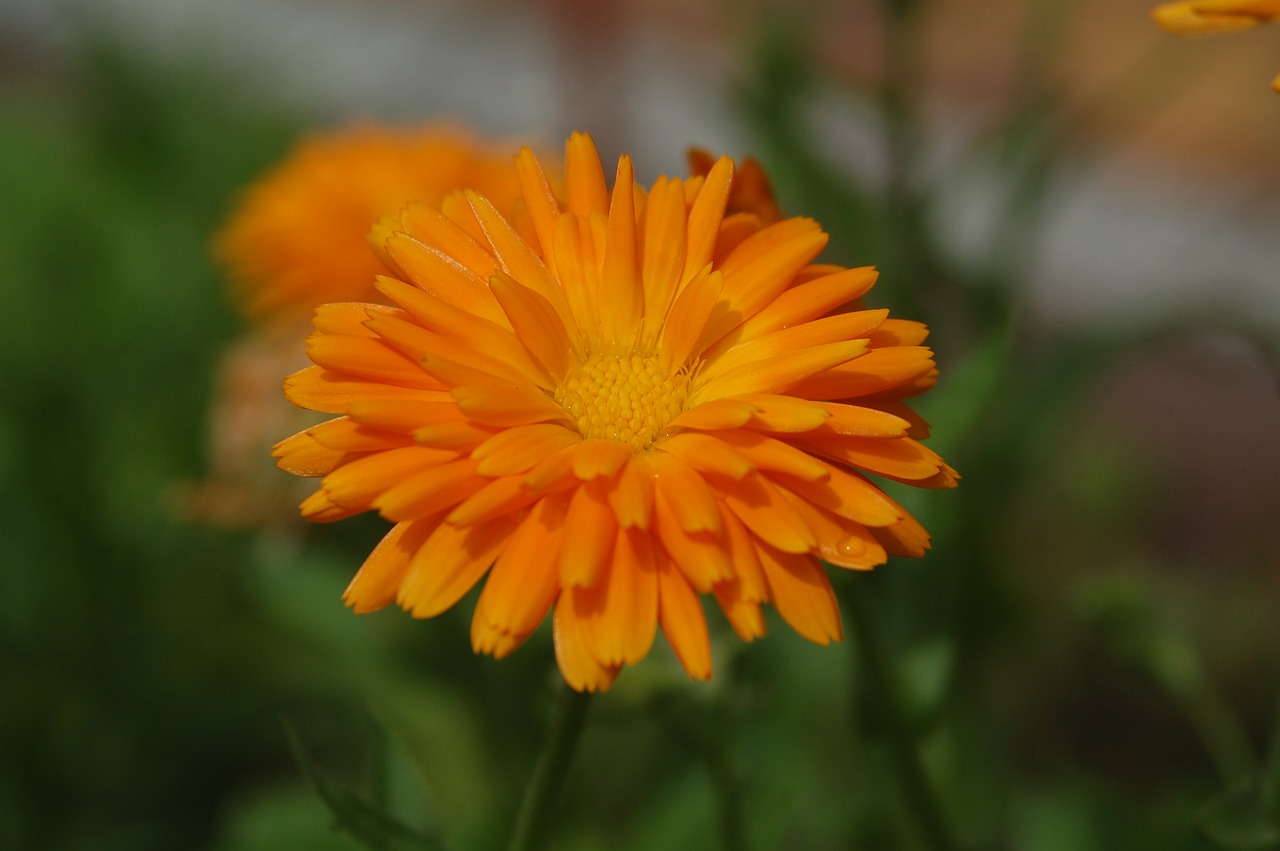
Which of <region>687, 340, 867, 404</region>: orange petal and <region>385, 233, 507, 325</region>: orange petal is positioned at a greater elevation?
<region>385, 233, 507, 325</region>: orange petal

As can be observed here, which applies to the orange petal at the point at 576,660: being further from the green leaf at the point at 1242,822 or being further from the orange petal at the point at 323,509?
the green leaf at the point at 1242,822

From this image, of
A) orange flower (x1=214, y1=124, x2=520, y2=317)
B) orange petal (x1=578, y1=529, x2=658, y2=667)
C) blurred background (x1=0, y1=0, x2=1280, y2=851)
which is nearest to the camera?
orange petal (x1=578, y1=529, x2=658, y2=667)

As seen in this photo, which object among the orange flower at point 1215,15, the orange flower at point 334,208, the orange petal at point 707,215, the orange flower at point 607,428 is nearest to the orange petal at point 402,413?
the orange flower at point 607,428

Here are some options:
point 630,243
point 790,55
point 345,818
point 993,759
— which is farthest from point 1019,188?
point 345,818

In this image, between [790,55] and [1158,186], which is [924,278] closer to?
[790,55]

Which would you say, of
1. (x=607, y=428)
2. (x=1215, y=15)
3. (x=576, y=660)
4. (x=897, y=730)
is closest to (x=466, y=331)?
(x=607, y=428)

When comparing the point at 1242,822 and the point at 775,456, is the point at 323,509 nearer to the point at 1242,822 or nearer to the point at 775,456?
the point at 775,456

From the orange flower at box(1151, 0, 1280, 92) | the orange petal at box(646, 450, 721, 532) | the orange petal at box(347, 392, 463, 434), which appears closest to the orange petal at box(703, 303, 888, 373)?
the orange petal at box(646, 450, 721, 532)

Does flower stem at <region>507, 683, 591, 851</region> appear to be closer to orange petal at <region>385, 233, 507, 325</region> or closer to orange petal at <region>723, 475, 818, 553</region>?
orange petal at <region>723, 475, 818, 553</region>
